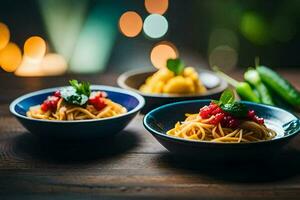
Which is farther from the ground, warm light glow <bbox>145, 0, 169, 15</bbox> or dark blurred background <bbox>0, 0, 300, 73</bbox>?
warm light glow <bbox>145, 0, 169, 15</bbox>

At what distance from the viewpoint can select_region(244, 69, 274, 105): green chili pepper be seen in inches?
90.5

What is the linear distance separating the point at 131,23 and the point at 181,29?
310 mm

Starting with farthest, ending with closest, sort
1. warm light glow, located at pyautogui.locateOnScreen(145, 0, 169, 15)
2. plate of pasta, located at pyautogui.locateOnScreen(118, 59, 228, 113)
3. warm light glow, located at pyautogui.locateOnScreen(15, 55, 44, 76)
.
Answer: warm light glow, located at pyautogui.locateOnScreen(15, 55, 44, 76)
warm light glow, located at pyautogui.locateOnScreen(145, 0, 169, 15)
plate of pasta, located at pyautogui.locateOnScreen(118, 59, 228, 113)

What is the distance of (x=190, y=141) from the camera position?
1.49 m

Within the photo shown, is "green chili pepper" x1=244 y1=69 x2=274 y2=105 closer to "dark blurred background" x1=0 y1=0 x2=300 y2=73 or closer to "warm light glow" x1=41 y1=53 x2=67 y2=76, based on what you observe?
"dark blurred background" x1=0 y1=0 x2=300 y2=73

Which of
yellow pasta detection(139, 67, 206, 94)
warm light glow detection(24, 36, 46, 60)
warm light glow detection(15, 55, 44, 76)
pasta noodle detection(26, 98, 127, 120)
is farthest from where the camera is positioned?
warm light glow detection(15, 55, 44, 76)

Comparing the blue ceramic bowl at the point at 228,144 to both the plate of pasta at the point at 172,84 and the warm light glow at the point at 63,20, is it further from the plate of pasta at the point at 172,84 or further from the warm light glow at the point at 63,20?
the warm light glow at the point at 63,20

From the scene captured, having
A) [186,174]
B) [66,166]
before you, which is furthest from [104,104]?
[186,174]

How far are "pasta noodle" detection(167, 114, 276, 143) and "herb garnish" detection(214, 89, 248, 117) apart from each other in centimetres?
4

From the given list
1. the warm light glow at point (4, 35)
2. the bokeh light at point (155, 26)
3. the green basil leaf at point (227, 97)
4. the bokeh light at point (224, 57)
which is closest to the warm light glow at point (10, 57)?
the warm light glow at point (4, 35)

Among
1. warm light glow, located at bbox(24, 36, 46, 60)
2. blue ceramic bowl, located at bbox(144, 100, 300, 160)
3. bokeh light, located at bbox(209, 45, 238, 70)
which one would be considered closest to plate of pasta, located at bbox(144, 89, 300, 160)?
blue ceramic bowl, located at bbox(144, 100, 300, 160)

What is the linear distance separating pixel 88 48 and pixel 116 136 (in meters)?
1.82

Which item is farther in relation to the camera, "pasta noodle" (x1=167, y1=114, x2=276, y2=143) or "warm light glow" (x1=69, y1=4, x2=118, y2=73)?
"warm light glow" (x1=69, y1=4, x2=118, y2=73)

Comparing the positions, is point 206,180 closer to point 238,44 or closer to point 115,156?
point 115,156
